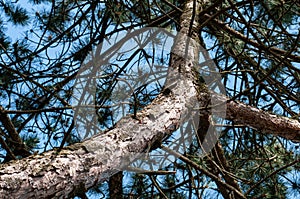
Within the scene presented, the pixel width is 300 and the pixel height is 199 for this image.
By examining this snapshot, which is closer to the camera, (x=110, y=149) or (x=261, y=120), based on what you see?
(x=110, y=149)

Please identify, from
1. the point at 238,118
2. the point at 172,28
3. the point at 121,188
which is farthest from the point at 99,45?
the point at 238,118

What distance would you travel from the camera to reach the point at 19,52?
8.98 ft

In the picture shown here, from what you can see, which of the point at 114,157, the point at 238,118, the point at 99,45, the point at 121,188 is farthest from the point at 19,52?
the point at 114,157

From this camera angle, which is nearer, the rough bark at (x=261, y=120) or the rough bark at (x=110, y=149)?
the rough bark at (x=110, y=149)

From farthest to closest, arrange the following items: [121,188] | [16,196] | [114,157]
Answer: [121,188] < [114,157] < [16,196]

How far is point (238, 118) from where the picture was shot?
5.90 ft

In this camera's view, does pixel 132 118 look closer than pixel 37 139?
Yes

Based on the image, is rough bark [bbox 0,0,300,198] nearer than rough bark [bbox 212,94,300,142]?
Yes

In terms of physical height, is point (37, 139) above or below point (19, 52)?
below

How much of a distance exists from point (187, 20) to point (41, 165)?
1231mm

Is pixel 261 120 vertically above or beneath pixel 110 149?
above

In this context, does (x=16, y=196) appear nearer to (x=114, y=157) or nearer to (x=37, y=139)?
(x=114, y=157)

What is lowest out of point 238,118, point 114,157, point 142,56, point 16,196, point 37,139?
point 16,196

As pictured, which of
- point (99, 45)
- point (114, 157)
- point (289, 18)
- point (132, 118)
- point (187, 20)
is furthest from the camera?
point (289, 18)
